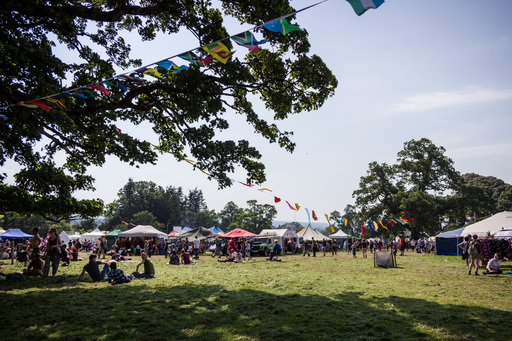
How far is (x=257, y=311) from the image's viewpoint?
6602 millimetres

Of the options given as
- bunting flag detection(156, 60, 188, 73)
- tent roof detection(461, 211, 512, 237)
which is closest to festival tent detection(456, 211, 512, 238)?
tent roof detection(461, 211, 512, 237)

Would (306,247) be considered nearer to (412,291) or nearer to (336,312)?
(412,291)

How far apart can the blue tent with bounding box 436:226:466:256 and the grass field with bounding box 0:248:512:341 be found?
20.4m

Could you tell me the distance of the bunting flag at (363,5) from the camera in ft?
17.7

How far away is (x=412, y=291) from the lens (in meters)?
9.04

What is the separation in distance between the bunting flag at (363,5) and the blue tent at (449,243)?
2867 cm

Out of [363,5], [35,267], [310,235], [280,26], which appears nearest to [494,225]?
[310,235]

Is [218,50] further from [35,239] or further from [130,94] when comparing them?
[35,239]

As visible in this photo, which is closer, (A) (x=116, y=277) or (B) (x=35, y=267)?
(A) (x=116, y=277)

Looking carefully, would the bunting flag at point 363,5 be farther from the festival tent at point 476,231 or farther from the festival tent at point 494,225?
the festival tent at point 494,225

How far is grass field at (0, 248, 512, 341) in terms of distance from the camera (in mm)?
5133

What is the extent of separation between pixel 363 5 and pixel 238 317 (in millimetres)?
6095

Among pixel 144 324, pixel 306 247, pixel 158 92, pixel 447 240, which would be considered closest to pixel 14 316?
pixel 144 324

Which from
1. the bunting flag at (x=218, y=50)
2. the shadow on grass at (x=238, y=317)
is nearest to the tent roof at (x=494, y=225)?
the shadow on grass at (x=238, y=317)
